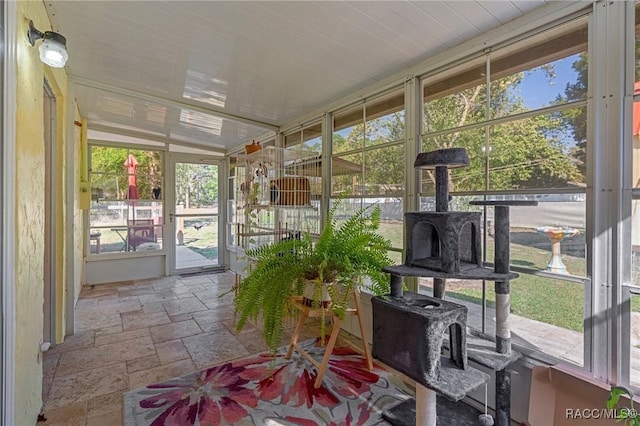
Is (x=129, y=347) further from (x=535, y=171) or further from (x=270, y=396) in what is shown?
(x=535, y=171)

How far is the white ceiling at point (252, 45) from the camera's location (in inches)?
68.1

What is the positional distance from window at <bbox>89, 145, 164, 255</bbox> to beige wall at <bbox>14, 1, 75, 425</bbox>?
3.10 metres

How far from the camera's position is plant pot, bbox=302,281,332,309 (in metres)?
1.92

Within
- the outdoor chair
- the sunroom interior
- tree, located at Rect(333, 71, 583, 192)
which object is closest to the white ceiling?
the sunroom interior

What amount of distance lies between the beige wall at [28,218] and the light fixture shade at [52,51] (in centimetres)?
6

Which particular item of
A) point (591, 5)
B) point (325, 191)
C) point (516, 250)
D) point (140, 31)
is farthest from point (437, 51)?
point (140, 31)

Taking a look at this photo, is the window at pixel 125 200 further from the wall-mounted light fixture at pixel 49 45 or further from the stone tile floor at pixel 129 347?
the wall-mounted light fixture at pixel 49 45

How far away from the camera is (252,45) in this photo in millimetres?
2121

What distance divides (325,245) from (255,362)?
1.14m

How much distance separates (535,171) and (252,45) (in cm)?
190
